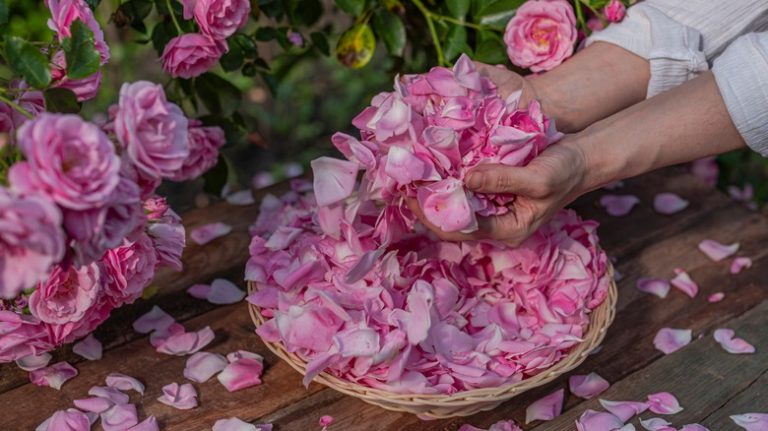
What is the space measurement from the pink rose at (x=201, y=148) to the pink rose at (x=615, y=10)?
0.74 m

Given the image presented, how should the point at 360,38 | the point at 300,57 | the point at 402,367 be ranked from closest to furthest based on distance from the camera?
1. the point at 402,367
2. the point at 360,38
3. the point at 300,57

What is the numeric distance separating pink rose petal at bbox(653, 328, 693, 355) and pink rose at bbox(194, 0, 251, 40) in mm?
871

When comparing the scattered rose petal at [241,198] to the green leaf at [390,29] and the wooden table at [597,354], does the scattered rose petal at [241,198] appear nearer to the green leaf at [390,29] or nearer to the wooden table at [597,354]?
the wooden table at [597,354]

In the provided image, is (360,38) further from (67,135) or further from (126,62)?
(126,62)

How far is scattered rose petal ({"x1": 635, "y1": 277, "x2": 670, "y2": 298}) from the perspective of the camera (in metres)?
1.62

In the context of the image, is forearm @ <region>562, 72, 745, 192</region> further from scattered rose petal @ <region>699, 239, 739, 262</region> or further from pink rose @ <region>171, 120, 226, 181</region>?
pink rose @ <region>171, 120, 226, 181</region>

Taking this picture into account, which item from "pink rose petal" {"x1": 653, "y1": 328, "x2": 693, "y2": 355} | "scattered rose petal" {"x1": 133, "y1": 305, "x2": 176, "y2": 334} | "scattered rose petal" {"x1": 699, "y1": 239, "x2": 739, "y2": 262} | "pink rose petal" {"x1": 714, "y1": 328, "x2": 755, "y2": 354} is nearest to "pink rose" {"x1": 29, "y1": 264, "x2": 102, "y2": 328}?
"scattered rose petal" {"x1": 133, "y1": 305, "x2": 176, "y2": 334}

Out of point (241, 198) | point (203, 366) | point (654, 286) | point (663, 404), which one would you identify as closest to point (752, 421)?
point (663, 404)

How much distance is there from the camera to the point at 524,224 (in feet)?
4.13

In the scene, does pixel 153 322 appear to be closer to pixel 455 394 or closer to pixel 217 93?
pixel 217 93

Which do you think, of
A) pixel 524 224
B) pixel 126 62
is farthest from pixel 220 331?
pixel 126 62

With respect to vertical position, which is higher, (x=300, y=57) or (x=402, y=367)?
(x=300, y=57)

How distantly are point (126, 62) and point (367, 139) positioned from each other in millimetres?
2024

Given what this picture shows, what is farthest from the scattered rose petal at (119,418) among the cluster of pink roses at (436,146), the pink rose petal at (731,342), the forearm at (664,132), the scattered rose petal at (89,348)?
the pink rose petal at (731,342)
